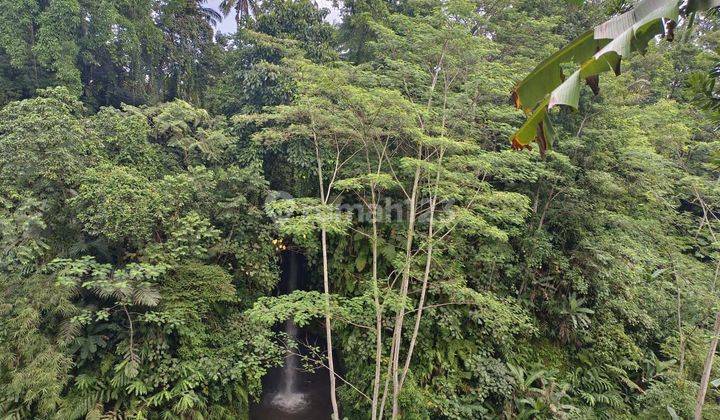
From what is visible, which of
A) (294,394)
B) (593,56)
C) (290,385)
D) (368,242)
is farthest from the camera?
(290,385)

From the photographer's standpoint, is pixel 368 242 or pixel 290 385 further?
pixel 290 385

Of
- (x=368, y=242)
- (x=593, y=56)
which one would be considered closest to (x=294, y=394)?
(x=368, y=242)

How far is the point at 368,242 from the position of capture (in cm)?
800

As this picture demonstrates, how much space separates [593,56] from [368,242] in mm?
6714

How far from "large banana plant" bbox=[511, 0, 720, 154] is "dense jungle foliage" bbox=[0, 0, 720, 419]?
3785 mm

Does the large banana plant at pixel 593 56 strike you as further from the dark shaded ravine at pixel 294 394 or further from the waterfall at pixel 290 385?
the waterfall at pixel 290 385

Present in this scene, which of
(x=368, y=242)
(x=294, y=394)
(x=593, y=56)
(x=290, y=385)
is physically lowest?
(x=294, y=394)

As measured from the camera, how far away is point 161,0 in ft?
43.7

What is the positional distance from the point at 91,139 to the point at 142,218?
227 cm

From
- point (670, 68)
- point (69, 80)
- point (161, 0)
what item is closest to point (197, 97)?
point (161, 0)

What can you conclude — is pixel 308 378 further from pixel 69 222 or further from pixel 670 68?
pixel 670 68

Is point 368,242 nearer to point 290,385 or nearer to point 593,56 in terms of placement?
point 290,385

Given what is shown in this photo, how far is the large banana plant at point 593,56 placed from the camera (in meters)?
1.29

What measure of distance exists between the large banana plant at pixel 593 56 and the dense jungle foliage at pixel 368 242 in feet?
12.4
